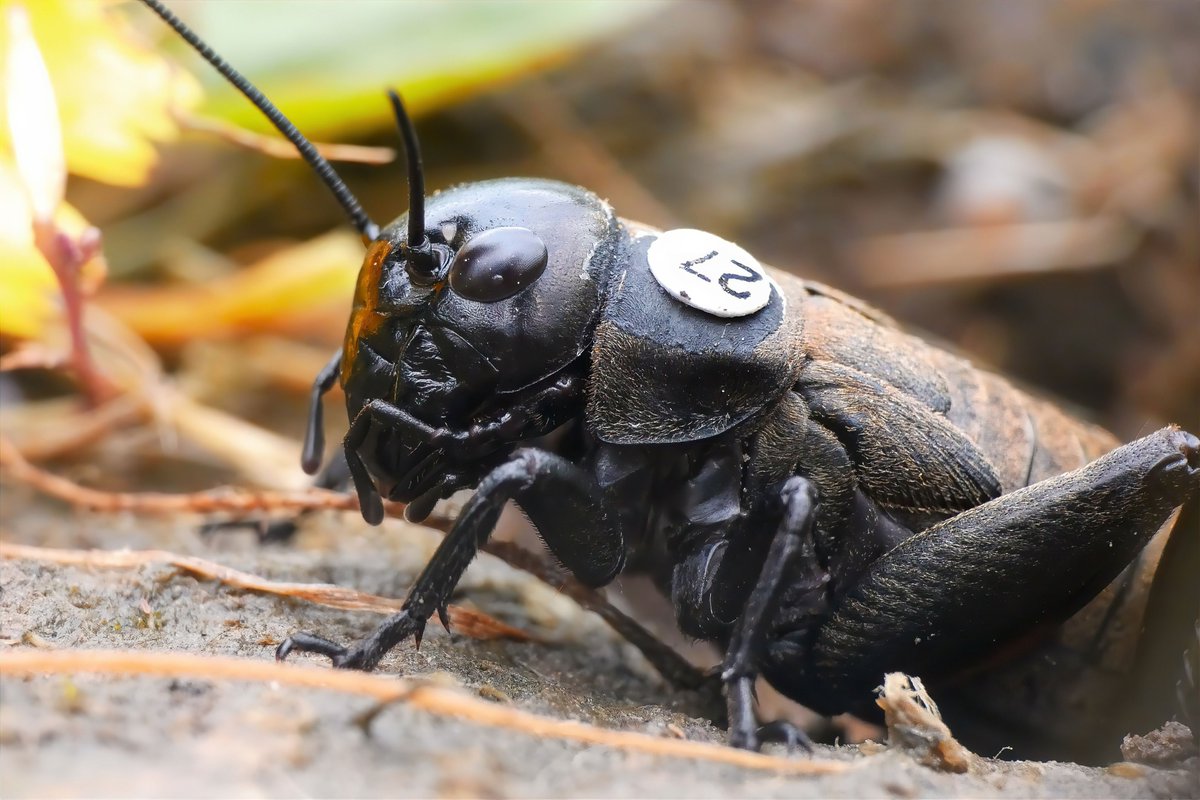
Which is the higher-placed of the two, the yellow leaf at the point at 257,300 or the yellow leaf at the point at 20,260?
the yellow leaf at the point at 20,260

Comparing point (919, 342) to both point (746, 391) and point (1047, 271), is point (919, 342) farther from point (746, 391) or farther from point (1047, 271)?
point (1047, 271)

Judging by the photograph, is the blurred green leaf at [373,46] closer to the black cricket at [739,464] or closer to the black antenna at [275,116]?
the black antenna at [275,116]

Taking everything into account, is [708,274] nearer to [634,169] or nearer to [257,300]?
[257,300]

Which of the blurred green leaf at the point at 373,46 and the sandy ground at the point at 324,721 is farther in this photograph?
the blurred green leaf at the point at 373,46

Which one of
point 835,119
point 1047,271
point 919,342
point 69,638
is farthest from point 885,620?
point 835,119

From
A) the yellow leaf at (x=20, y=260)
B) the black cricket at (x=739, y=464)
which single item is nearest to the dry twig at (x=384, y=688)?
the black cricket at (x=739, y=464)

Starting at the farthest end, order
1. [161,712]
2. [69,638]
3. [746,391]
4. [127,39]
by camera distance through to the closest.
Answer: [127,39] → [746,391] → [69,638] → [161,712]
